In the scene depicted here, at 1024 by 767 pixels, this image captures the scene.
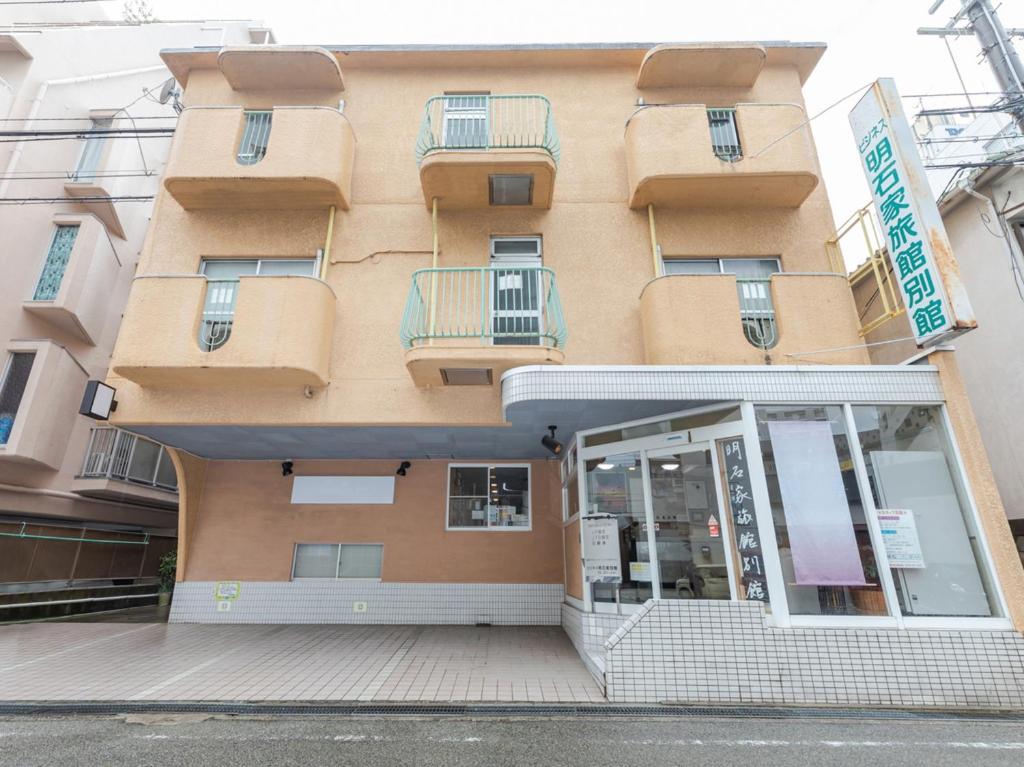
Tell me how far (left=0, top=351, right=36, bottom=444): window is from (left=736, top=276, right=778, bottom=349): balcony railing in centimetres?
1391

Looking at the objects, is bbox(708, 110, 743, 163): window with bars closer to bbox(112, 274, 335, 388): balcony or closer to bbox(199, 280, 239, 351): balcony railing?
bbox(112, 274, 335, 388): balcony

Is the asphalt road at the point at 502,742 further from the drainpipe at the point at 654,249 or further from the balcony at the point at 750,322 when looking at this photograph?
the drainpipe at the point at 654,249

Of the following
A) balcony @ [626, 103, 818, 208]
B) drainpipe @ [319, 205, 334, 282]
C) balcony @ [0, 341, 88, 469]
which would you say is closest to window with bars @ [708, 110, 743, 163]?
balcony @ [626, 103, 818, 208]

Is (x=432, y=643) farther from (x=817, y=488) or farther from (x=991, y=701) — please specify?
(x=991, y=701)

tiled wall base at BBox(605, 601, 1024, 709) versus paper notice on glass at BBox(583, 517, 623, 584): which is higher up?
paper notice on glass at BBox(583, 517, 623, 584)

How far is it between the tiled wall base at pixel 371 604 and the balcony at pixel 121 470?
438cm

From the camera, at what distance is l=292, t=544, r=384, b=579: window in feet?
29.0

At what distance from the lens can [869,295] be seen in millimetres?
9312

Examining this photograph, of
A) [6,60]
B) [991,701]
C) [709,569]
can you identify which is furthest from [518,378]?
[6,60]

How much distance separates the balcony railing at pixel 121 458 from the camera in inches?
438

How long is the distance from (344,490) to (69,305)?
7.91 m

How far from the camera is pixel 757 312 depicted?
6.97 m

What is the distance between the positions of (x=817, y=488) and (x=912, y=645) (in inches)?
65.2

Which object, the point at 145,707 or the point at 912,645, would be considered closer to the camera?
the point at 145,707
